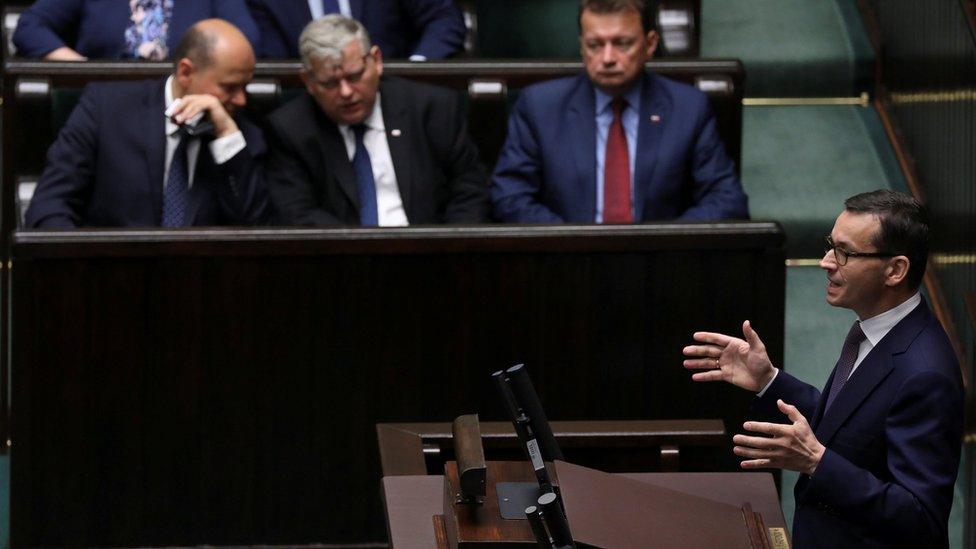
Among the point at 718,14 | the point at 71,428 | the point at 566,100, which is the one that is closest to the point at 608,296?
the point at 566,100

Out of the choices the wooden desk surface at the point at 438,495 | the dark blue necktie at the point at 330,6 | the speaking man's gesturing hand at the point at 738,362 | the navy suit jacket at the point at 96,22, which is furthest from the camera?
the dark blue necktie at the point at 330,6

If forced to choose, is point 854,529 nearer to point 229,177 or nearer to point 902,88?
point 229,177

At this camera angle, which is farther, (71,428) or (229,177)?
(229,177)

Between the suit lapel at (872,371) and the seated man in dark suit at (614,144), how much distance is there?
1347 millimetres

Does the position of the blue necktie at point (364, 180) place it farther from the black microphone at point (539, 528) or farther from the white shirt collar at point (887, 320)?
the black microphone at point (539, 528)

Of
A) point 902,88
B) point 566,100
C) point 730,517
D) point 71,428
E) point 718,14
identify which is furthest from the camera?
point 718,14

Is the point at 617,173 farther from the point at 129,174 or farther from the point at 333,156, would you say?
the point at 129,174

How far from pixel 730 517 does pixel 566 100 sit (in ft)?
5.28

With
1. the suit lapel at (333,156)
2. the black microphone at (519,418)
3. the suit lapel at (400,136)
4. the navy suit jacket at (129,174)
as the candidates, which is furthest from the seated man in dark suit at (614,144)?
the black microphone at (519,418)

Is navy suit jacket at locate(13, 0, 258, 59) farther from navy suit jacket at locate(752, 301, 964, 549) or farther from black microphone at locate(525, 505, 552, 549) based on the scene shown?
black microphone at locate(525, 505, 552, 549)

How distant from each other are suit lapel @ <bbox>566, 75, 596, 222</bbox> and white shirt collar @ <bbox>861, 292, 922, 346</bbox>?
137 cm

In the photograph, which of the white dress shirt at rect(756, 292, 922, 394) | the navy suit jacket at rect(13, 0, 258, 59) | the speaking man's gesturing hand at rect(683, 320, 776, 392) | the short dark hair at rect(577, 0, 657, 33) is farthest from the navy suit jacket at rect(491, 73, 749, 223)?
the white dress shirt at rect(756, 292, 922, 394)

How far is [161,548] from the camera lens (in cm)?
265

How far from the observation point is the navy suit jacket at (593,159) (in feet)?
10.4
